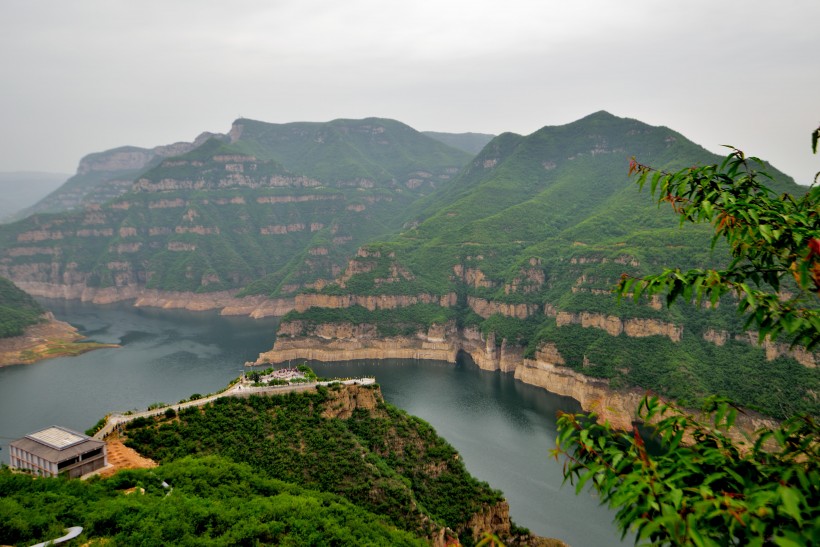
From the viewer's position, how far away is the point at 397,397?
77.4 meters

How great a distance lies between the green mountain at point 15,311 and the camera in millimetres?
104113

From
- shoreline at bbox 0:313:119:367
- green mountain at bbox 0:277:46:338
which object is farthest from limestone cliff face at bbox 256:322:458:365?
green mountain at bbox 0:277:46:338

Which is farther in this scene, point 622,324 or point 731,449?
point 622,324

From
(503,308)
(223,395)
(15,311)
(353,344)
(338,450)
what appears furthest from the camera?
(15,311)

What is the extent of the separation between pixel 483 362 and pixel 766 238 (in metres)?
93.4

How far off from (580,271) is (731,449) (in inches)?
3767

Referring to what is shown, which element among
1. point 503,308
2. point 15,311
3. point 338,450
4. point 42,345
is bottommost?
point 42,345

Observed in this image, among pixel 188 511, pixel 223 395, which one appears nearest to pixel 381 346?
pixel 223 395

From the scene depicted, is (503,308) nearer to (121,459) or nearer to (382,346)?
(382,346)

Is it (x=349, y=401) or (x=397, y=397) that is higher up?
(x=349, y=401)

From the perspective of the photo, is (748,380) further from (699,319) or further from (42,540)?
(42,540)

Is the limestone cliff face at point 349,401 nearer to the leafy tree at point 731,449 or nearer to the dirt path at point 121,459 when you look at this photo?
the dirt path at point 121,459

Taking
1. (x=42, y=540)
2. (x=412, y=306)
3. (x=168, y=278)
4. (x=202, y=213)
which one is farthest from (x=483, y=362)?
(x=202, y=213)

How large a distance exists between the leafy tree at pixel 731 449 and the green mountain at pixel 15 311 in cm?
12815
